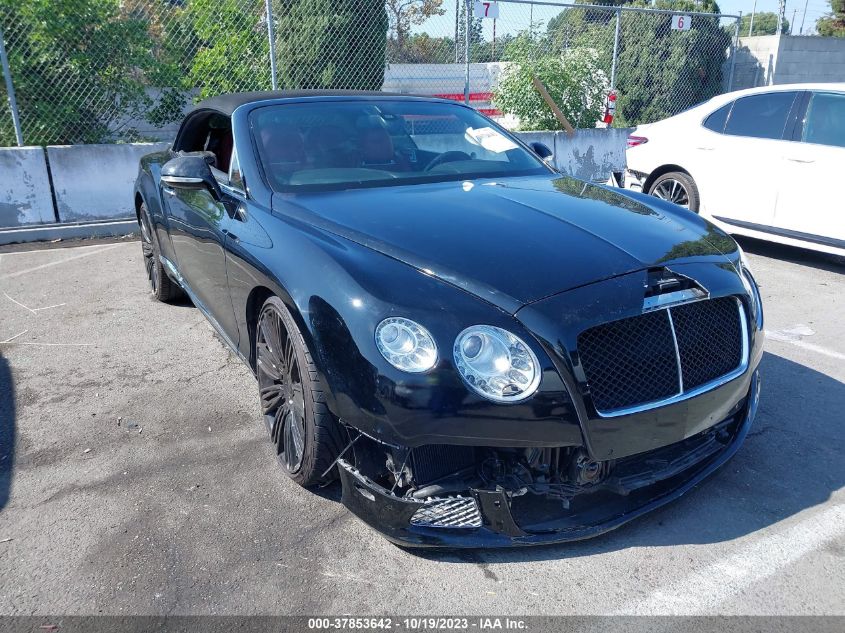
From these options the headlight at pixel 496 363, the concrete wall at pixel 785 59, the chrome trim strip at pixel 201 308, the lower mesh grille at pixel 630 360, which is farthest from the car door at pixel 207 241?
the concrete wall at pixel 785 59

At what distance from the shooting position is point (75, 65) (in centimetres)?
809

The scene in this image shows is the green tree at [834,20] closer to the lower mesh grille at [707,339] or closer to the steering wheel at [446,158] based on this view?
the steering wheel at [446,158]

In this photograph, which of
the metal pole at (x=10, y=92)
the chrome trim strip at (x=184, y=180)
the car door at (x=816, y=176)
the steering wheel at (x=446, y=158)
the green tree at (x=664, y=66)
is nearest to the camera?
the chrome trim strip at (x=184, y=180)

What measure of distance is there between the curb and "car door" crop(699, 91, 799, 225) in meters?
6.26

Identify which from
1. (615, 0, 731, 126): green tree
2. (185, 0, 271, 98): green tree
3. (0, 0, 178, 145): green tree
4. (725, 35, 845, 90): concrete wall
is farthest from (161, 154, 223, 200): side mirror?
(725, 35, 845, 90): concrete wall

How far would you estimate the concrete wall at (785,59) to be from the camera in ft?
47.6

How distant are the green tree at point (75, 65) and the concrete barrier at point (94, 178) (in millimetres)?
729

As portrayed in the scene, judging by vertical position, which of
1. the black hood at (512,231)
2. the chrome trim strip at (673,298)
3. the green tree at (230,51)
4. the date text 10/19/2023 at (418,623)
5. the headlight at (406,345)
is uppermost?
the green tree at (230,51)

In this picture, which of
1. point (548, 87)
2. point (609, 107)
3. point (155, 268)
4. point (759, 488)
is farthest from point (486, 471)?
point (548, 87)

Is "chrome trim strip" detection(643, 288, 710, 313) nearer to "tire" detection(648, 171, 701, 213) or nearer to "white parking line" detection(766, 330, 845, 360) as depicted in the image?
"white parking line" detection(766, 330, 845, 360)

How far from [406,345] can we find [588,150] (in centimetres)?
898

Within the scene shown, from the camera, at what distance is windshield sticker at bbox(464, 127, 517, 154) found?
4109 millimetres

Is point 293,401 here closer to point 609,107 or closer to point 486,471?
point 486,471

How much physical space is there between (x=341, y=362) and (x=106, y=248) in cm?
583
